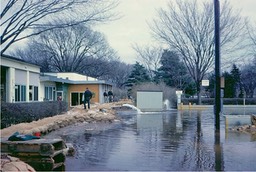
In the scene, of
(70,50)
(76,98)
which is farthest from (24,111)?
(70,50)

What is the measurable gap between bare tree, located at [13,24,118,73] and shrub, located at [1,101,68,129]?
142ft

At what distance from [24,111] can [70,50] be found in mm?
51076

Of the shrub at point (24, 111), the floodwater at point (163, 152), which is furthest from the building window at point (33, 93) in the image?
the floodwater at point (163, 152)

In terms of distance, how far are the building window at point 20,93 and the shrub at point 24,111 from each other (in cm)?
320

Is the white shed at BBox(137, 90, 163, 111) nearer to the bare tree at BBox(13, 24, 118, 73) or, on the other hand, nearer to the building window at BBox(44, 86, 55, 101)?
the building window at BBox(44, 86, 55, 101)

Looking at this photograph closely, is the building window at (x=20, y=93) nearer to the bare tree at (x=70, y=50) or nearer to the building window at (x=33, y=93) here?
the building window at (x=33, y=93)

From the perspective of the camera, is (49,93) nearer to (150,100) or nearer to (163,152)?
(150,100)

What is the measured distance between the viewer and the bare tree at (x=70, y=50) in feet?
216

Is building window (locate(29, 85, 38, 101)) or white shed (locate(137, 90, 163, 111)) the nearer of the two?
building window (locate(29, 85, 38, 101))

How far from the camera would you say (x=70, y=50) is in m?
67.6

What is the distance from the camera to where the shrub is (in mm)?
15483

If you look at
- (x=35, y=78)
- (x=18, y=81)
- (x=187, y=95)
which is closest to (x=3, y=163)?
(x=18, y=81)

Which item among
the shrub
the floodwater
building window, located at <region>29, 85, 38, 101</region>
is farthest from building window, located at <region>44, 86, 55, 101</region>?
the floodwater

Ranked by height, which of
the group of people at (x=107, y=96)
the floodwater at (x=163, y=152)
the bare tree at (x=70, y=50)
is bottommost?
the floodwater at (x=163, y=152)
